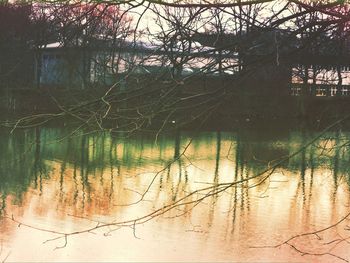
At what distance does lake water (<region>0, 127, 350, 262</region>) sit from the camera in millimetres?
6919

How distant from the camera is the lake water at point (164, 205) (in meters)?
6.92

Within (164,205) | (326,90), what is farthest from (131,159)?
(164,205)

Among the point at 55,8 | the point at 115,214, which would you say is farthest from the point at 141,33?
the point at 115,214

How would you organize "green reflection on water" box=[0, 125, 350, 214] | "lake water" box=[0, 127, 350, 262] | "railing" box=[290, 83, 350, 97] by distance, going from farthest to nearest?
"green reflection on water" box=[0, 125, 350, 214], "railing" box=[290, 83, 350, 97], "lake water" box=[0, 127, 350, 262]

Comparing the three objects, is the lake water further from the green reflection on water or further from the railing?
the railing

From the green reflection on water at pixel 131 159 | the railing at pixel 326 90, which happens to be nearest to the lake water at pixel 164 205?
the green reflection on water at pixel 131 159

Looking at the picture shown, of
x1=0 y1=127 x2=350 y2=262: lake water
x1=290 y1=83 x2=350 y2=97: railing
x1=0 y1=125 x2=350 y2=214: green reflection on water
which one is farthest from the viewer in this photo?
x1=0 y1=125 x2=350 y2=214: green reflection on water

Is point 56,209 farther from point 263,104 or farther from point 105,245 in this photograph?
point 263,104

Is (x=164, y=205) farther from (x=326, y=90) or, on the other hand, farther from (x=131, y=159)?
(x=131, y=159)

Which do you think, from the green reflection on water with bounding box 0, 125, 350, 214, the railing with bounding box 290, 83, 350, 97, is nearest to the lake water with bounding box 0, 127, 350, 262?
the green reflection on water with bounding box 0, 125, 350, 214

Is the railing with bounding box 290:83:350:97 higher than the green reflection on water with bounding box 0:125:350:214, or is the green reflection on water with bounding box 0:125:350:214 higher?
the railing with bounding box 290:83:350:97

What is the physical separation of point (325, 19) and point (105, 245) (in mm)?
4676

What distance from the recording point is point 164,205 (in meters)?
6.95

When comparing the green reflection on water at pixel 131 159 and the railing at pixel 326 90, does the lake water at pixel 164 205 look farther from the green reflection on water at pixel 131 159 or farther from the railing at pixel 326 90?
the railing at pixel 326 90
